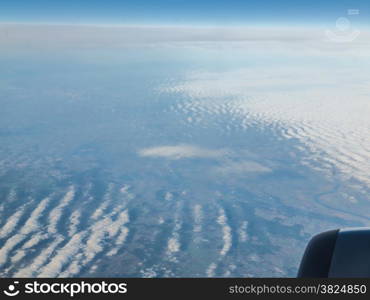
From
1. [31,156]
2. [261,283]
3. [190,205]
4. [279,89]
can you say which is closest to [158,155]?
[31,156]

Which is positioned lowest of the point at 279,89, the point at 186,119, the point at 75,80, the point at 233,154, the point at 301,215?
the point at 301,215

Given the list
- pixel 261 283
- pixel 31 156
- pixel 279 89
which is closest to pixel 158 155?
pixel 31 156

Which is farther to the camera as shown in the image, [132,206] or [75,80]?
[75,80]

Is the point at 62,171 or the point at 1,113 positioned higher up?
the point at 1,113

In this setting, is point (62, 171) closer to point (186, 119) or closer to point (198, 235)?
point (198, 235)

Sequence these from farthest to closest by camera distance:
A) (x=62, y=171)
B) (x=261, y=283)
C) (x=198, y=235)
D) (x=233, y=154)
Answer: (x=233, y=154) < (x=62, y=171) < (x=198, y=235) < (x=261, y=283)

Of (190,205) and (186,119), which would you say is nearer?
(190,205)

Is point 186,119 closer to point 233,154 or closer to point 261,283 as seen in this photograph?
point 233,154

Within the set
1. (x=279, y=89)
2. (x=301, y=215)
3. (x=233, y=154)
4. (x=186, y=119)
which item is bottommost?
(x=301, y=215)

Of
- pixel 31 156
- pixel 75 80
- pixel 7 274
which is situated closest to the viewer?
pixel 7 274
